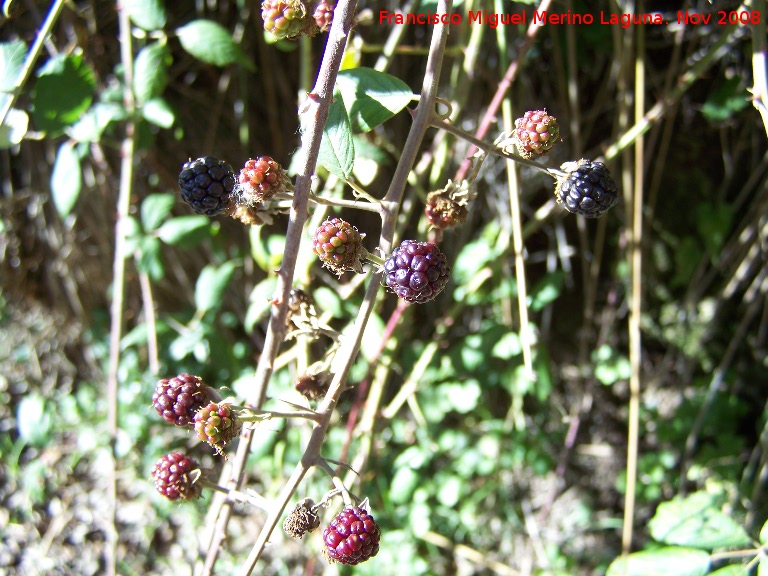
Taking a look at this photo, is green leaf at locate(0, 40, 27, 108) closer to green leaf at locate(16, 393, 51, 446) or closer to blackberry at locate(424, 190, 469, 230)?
blackberry at locate(424, 190, 469, 230)

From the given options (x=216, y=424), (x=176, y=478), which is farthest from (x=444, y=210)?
(x=176, y=478)

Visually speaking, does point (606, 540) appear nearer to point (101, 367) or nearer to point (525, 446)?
point (525, 446)

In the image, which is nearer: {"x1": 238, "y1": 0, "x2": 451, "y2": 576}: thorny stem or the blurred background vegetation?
{"x1": 238, "y1": 0, "x2": 451, "y2": 576}: thorny stem

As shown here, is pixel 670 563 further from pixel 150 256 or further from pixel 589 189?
pixel 150 256

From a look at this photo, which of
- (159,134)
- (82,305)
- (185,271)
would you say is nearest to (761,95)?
(159,134)

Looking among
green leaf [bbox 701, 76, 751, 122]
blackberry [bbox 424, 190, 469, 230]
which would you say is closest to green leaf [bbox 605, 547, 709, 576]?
blackberry [bbox 424, 190, 469, 230]

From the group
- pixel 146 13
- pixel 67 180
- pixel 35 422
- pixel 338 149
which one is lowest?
pixel 35 422

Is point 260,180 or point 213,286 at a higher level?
point 260,180
